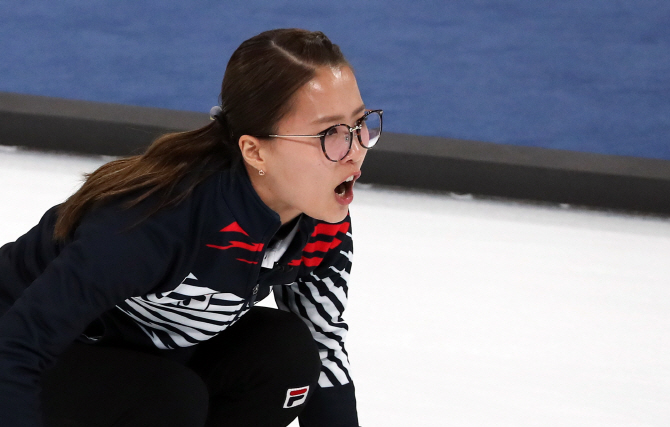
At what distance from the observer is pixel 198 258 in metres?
1.04

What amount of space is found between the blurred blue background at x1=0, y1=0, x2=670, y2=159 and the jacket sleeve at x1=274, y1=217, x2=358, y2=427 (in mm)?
1402

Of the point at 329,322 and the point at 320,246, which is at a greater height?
the point at 320,246

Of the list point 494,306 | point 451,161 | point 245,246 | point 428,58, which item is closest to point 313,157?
point 245,246

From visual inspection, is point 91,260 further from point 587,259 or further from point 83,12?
point 83,12

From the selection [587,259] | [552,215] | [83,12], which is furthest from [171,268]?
[83,12]

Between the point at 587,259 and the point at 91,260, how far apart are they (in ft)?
4.94

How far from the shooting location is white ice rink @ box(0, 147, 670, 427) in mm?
1634

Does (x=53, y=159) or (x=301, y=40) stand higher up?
(x=301, y=40)

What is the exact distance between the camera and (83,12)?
10.5 feet

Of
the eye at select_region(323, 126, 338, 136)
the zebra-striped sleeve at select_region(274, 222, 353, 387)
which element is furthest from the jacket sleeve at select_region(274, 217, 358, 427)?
the eye at select_region(323, 126, 338, 136)

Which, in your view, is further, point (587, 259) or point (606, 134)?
point (606, 134)

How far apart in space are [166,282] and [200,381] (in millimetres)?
155

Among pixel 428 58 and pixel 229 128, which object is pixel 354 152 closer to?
pixel 229 128

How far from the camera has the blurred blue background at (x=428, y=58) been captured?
2730 mm
